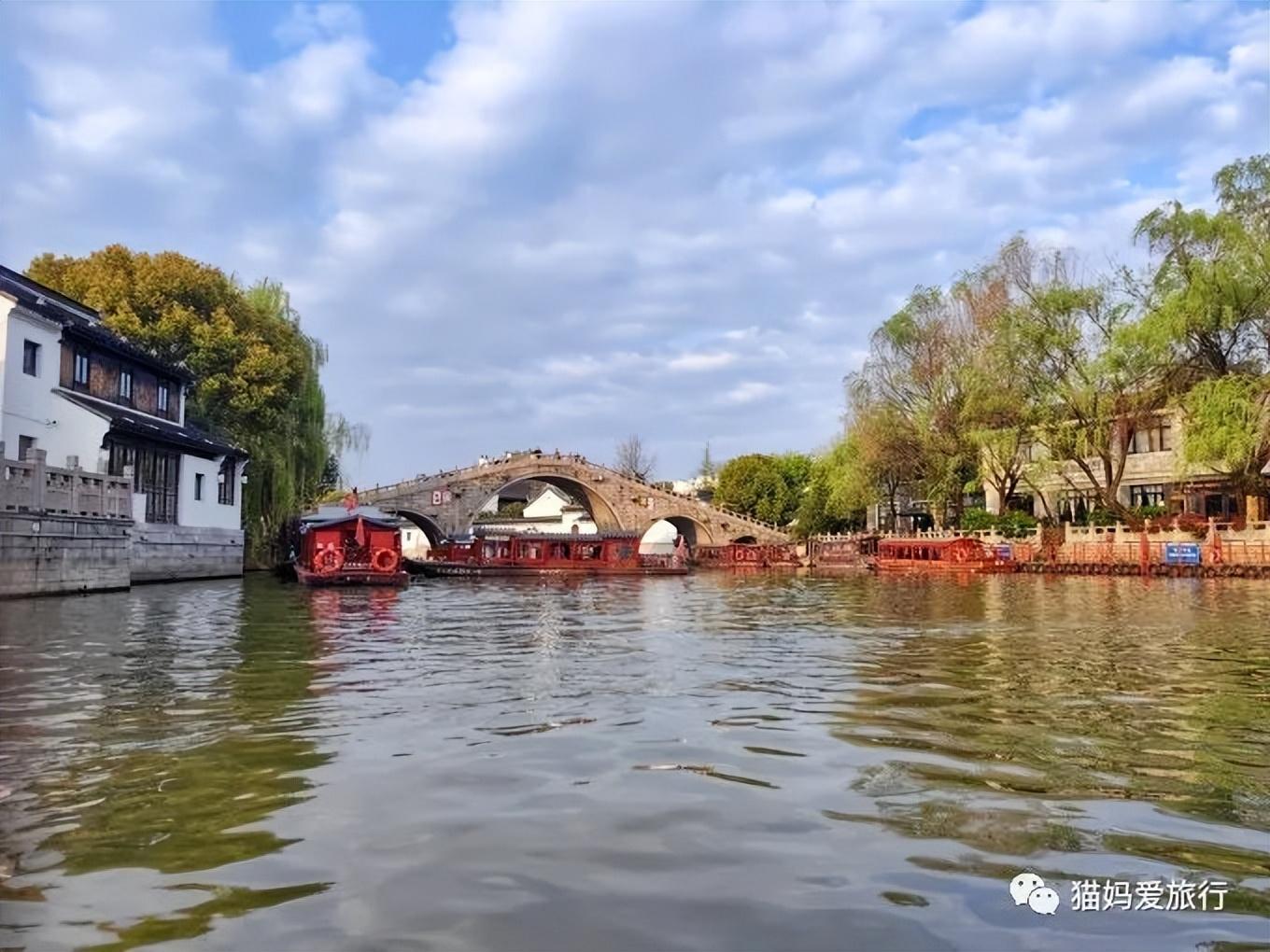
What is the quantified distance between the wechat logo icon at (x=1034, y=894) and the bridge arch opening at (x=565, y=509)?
40804 millimetres

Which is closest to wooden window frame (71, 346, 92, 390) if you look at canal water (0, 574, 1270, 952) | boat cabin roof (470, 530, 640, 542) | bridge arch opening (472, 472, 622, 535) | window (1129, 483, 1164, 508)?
canal water (0, 574, 1270, 952)

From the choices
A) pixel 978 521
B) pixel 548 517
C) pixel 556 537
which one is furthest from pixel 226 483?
pixel 548 517

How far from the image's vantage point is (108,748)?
235 inches

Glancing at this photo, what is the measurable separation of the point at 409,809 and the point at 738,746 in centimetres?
221

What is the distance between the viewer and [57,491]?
1850 centimetres

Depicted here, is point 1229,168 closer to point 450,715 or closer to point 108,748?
point 450,715

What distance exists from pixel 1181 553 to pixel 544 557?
71.9 feet

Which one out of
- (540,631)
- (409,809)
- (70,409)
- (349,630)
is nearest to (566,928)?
(409,809)

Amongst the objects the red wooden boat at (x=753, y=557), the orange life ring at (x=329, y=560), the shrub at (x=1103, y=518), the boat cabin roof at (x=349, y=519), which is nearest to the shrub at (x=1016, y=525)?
the shrub at (x=1103, y=518)

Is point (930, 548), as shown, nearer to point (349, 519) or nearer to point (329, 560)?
point (349, 519)

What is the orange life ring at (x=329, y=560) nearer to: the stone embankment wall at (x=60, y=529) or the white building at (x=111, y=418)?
the white building at (x=111, y=418)

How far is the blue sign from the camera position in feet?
92.8

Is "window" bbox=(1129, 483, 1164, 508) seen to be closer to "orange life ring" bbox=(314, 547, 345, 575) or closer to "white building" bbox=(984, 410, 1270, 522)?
"white building" bbox=(984, 410, 1270, 522)

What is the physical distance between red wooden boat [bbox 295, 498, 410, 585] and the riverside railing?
20.6 feet
